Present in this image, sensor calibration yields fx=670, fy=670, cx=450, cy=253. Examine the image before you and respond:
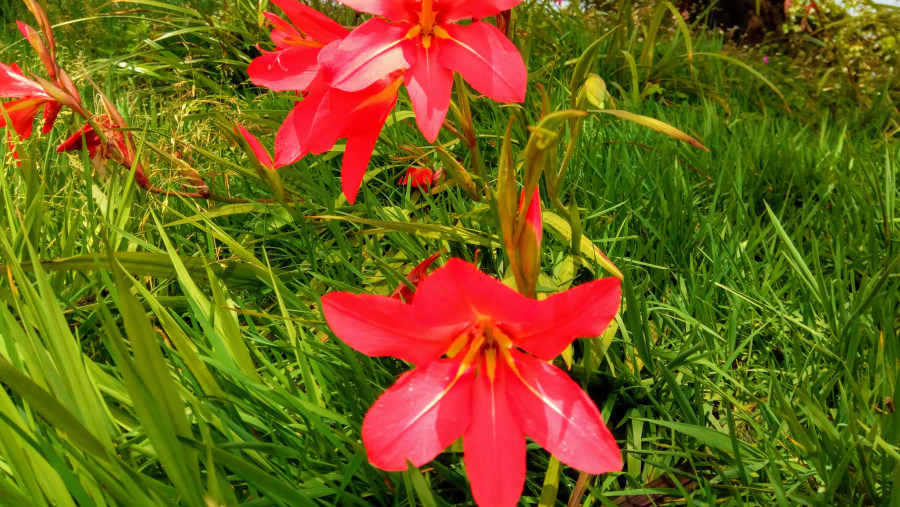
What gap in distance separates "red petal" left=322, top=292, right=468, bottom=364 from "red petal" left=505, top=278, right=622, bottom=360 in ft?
0.24

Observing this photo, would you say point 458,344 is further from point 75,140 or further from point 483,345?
point 75,140

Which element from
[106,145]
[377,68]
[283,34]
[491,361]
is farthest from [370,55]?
[106,145]

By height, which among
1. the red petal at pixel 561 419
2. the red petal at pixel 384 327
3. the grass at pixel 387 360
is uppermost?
the red petal at pixel 384 327

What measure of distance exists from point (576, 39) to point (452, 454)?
2.50 metres

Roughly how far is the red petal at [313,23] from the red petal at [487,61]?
0.43ft

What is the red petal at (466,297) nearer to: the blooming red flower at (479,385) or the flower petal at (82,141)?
the blooming red flower at (479,385)

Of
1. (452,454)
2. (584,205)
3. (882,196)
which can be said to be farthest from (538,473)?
(882,196)

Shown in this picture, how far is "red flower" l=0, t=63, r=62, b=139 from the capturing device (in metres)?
1.08

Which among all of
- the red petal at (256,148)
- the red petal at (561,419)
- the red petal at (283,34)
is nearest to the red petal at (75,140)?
the red petal at (256,148)

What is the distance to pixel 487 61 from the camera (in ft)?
2.29

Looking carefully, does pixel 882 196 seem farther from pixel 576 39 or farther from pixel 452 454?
pixel 576 39

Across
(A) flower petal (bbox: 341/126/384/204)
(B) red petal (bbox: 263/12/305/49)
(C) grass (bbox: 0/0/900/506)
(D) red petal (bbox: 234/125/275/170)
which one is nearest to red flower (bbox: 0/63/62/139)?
(C) grass (bbox: 0/0/900/506)

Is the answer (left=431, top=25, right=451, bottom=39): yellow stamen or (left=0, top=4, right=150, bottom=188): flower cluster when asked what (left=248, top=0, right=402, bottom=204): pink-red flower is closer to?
(left=431, top=25, right=451, bottom=39): yellow stamen

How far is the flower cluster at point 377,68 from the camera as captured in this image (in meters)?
0.68
